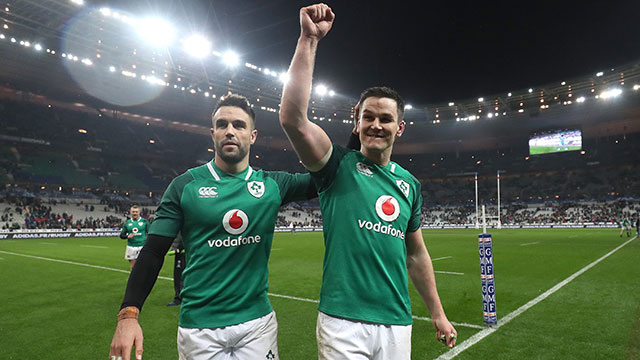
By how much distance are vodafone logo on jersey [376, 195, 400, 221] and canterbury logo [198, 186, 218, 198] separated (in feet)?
3.56

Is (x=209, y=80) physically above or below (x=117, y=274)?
above

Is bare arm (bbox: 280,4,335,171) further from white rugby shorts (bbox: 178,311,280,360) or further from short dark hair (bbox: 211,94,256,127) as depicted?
white rugby shorts (bbox: 178,311,280,360)

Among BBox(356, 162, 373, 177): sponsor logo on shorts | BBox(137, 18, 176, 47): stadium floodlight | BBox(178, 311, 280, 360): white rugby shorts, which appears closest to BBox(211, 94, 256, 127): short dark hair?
BBox(356, 162, 373, 177): sponsor logo on shorts

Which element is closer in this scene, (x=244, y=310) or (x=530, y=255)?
(x=244, y=310)

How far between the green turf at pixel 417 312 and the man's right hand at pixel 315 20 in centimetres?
441

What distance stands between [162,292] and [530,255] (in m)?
15.0

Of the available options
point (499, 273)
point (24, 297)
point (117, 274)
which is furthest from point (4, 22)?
point (499, 273)

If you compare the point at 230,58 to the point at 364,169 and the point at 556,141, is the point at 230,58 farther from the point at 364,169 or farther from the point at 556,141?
the point at 556,141

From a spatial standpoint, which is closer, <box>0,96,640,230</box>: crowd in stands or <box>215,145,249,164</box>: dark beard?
<box>215,145,249,164</box>: dark beard

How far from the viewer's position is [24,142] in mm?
45125

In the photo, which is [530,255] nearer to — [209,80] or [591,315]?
[591,315]

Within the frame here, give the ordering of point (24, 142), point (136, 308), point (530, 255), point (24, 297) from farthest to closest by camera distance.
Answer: point (24, 142), point (530, 255), point (24, 297), point (136, 308)

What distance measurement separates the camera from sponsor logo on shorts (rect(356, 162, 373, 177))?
2.26m

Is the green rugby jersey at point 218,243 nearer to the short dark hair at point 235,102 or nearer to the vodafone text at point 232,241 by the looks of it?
the vodafone text at point 232,241
